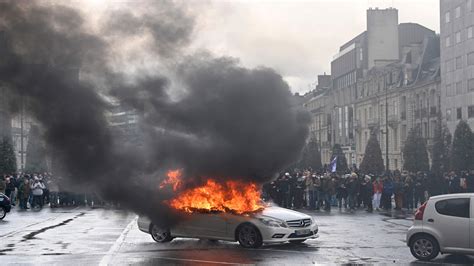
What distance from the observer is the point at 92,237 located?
66.8ft

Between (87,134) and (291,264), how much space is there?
6.71m

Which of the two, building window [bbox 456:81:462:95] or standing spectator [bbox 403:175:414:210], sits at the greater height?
building window [bbox 456:81:462:95]

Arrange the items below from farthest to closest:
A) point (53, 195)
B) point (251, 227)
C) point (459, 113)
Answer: point (459, 113) → point (53, 195) → point (251, 227)

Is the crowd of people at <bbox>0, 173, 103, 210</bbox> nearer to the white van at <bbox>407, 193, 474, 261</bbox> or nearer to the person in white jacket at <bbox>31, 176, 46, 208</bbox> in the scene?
the person in white jacket at <bbox>31, 176, 46, 208</bbox>

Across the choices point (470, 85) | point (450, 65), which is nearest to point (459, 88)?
point (470, 85)

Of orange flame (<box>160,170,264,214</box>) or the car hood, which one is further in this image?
orange flame (<box>160,170,264,214</box>)

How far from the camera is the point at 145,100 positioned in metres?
19.7

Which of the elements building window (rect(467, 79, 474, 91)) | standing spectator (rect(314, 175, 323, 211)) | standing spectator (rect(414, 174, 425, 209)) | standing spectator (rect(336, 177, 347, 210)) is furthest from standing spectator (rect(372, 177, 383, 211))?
building window (rect(467, 79, 474, 91))

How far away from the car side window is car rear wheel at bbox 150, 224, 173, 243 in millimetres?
7051

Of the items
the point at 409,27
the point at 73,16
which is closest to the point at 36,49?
the point at 73,16

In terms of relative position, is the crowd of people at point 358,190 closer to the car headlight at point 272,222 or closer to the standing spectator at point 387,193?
the standing spectator at point 387,193

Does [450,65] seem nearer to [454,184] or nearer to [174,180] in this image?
[454,184]

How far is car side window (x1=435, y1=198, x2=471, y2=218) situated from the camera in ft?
49.2

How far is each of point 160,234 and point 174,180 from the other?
1442mm
